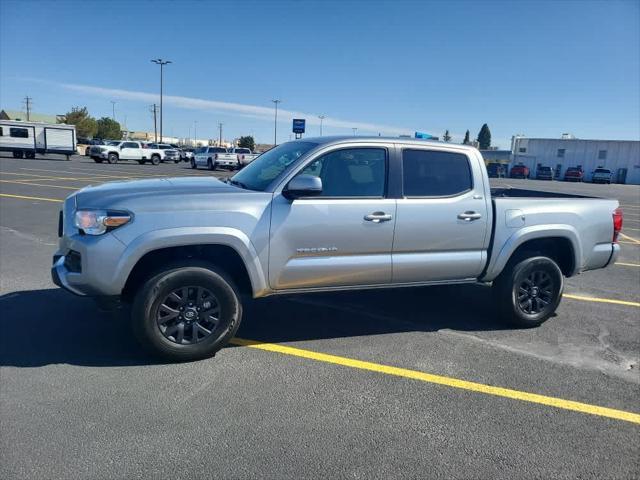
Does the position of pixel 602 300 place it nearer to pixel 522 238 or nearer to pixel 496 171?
pixel 522 238

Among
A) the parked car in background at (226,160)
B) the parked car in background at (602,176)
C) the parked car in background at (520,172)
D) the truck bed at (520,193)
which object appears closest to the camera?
the truck bed at (520,193)

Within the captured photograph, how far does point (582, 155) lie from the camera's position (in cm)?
6159

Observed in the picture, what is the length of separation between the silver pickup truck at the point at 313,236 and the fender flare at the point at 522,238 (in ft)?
0.04

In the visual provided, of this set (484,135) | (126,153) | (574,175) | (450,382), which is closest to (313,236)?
(450,382)

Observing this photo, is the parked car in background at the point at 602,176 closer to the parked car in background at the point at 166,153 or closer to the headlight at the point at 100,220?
the parked car in background at the point at 166,153

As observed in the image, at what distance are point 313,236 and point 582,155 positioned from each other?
222ft

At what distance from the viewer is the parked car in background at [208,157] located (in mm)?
38250

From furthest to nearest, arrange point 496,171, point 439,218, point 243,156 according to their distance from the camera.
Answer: point 496,171, point 243,156, point 439,218

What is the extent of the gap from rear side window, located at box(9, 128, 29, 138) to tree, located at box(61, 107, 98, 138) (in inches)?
2128

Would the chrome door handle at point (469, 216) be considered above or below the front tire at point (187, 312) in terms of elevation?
above

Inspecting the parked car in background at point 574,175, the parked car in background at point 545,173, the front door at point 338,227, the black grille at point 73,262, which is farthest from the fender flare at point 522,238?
the parked car in background at point 574,175

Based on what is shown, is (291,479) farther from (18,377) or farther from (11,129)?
(11,129)

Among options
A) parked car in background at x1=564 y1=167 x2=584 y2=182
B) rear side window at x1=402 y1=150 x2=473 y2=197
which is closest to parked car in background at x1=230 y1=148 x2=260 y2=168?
rear side window at x1=402 y1=150 x2=473 y2=197

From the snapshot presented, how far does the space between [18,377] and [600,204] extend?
232 inches
